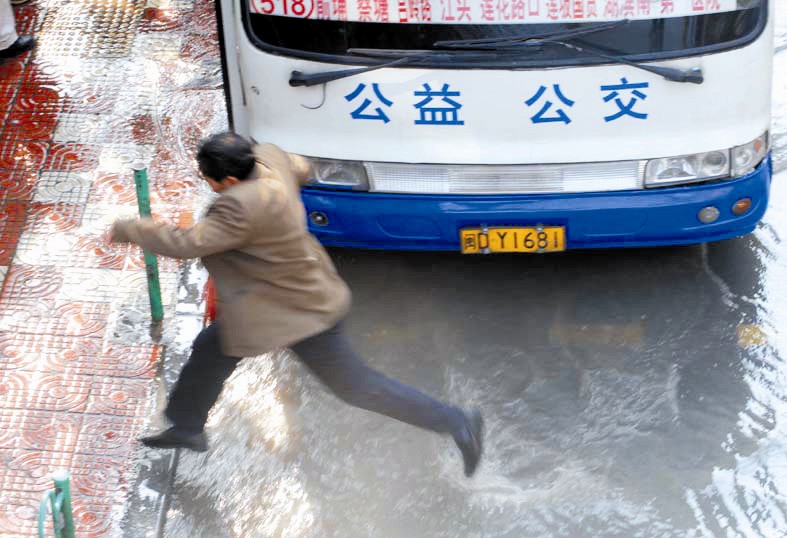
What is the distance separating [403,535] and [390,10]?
7.27 feet

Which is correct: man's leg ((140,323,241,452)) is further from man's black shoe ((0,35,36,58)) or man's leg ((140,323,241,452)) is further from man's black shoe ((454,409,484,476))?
man's black shoe ((0,35,36,58))

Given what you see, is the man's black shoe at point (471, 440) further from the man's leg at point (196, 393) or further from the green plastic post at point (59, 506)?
the green plastic post at point (59, 506)

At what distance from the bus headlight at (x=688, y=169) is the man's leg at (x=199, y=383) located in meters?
2.09

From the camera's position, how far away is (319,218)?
5.62 m

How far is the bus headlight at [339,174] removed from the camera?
5.47 m

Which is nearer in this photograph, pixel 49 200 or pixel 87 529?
pixel 87 529

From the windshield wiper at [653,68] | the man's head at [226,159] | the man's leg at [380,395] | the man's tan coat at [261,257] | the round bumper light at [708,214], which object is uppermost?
the man's head at [226,159]

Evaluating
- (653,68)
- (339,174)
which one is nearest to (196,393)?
(339,174)

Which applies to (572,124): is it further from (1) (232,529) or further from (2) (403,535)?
(1) (232,529)

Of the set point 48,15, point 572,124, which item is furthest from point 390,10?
point 48,15

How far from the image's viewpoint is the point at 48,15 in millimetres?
8484

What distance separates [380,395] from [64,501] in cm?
136

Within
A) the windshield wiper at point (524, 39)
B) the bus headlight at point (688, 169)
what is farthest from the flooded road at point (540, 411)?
the windshield wiper at point (524, 39)

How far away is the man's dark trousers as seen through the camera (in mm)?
4637
